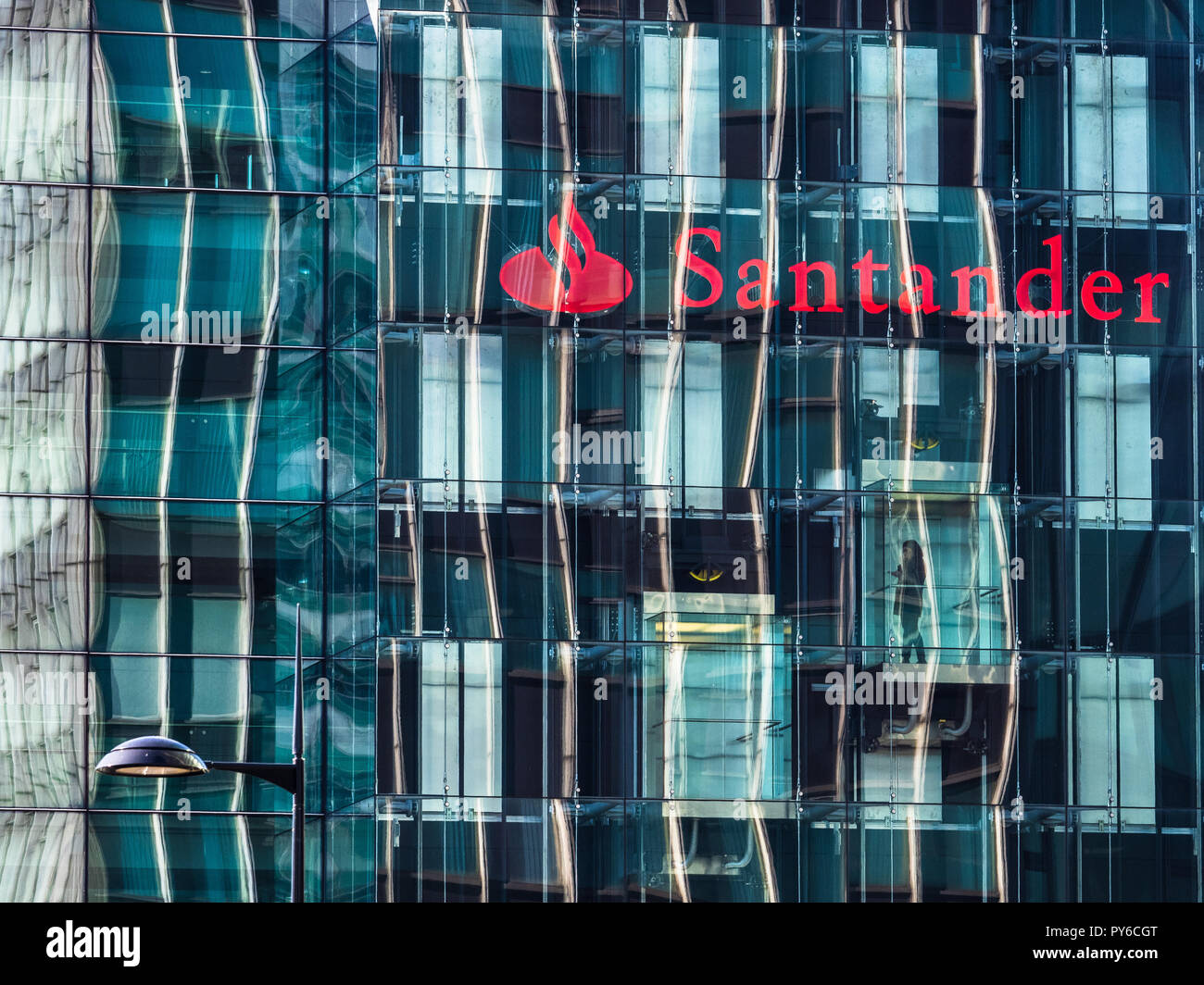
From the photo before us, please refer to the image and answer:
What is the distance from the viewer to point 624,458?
18.8 metres

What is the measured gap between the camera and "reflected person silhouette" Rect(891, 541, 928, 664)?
740 inches

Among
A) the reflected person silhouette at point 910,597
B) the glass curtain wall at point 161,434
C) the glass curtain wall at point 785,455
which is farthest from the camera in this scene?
the glass curtain wall at point 161,434

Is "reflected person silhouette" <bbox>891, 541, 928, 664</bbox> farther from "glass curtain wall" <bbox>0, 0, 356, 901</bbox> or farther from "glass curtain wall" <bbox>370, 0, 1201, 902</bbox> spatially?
"glass curtain wall" <bbox>0, 0, 356, 901</bbox>

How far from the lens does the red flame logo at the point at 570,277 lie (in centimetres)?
1891

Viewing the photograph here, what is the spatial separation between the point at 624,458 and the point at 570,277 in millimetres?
1899

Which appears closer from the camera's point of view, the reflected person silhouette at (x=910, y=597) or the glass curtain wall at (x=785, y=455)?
the glass curtain wall at (x=785, y=455)

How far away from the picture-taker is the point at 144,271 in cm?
2025

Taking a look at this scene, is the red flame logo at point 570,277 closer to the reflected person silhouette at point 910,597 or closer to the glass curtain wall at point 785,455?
the glass curtain wall at point 785,455

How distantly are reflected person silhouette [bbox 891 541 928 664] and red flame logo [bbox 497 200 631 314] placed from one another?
3.86 metres

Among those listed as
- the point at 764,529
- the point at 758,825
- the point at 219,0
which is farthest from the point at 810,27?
the point at 758,825

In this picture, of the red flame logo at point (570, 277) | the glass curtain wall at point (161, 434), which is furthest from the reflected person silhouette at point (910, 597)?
the glass curtain wall at point (161, 434)

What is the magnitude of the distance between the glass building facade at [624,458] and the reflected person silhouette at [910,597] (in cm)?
4

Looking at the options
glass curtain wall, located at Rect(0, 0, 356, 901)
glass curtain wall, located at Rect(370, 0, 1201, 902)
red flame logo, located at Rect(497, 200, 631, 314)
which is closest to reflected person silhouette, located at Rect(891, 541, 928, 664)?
glass curtain wall, located at Rect(370, 0, 1201, 902)
